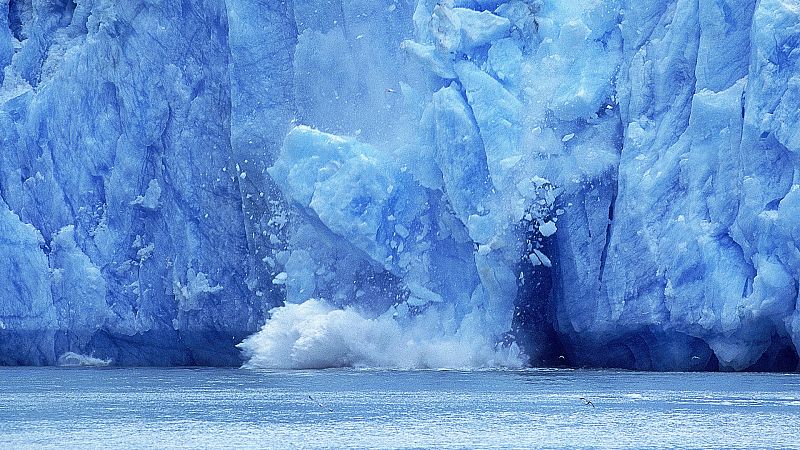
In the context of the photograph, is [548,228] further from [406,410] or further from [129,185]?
[129,185]

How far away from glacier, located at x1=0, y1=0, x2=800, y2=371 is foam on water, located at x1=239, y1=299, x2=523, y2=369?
0.11 ft

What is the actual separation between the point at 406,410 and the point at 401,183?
5.85m

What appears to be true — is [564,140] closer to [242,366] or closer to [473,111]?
[473,111]

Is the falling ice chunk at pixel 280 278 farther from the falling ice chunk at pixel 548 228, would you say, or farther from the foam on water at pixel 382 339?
the falling ice chunk at pixel 548 228

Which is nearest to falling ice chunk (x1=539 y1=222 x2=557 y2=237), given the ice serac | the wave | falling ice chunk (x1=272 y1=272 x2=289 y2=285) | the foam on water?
the foam on water

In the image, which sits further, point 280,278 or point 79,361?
point 79,361

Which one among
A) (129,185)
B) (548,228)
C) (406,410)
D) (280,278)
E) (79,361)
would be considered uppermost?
(129,185)

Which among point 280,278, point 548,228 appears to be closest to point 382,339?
point 280,278

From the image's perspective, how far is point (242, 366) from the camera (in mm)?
20984

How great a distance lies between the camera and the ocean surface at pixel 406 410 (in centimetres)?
1080

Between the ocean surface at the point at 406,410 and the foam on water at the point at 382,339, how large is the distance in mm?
377

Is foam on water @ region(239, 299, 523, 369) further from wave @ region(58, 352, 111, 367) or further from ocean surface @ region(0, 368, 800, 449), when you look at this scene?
wave @ region(58, 352, 111, 367)

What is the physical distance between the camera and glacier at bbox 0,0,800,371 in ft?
55.5

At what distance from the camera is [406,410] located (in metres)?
13.1
